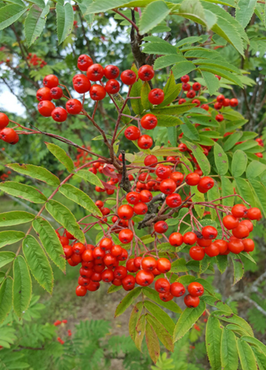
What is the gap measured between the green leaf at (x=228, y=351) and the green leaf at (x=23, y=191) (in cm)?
131

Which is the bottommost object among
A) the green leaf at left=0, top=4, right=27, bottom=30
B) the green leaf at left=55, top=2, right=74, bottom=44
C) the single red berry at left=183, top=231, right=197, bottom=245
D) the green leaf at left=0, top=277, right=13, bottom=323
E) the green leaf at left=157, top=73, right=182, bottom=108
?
the single red berry at left=183, top=231, right=197, bottom=245

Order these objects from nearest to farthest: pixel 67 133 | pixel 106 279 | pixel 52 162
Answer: pixel 106 279 → pixel 67 133 → pixel 52 162

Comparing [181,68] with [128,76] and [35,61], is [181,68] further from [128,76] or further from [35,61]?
[35,61]

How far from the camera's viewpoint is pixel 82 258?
4.95 ft

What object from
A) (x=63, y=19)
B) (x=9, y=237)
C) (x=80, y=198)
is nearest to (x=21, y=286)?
(x=9, y=237)

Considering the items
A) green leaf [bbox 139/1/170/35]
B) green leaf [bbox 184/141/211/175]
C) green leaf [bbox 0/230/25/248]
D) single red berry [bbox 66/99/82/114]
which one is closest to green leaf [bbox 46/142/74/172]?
single red berry [bbox 66/99/82/114]

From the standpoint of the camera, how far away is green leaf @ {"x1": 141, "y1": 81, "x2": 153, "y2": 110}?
1318mm

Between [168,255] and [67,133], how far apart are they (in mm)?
3969

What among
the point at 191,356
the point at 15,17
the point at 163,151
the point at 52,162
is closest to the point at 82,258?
the point at 163,151

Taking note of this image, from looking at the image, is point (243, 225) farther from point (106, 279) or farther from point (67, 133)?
point (67, 133)

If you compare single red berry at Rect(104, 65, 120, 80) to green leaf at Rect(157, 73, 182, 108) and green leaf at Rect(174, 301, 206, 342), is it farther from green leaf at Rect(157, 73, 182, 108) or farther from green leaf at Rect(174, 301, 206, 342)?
green leaf at Rect(174, 301, 206, 342)

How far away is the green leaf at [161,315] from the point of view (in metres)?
1.51

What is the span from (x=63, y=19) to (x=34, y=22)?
170 mm

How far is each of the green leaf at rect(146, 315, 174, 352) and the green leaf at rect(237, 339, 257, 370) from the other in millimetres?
392
